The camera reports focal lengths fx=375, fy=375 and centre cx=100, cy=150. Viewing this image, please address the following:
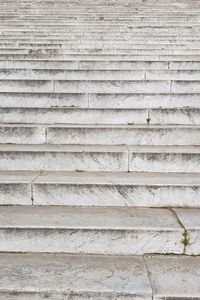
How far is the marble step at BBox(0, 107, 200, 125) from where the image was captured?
4328 mm

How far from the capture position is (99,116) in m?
4.39

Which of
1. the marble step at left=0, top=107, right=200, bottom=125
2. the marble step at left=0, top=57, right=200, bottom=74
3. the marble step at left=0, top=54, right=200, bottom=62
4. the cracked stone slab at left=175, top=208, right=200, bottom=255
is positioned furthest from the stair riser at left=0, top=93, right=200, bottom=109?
the cracked stone slab at left=175, top=208, right=200, bottom=255

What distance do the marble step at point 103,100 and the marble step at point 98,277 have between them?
2.41 meters

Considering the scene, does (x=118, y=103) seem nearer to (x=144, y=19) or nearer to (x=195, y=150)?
(x=195, y=150)

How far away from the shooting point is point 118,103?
4715 millimetres

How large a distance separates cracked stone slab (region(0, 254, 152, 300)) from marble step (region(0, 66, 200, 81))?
3.34m

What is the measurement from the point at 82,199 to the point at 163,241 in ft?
2.57

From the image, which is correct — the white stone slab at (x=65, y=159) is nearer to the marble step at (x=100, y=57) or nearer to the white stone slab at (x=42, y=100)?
the white stone slab at (x=42, y=100)

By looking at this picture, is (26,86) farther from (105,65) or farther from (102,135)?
(102,135)

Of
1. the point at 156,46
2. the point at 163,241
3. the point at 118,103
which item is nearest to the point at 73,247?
the point at 163,241

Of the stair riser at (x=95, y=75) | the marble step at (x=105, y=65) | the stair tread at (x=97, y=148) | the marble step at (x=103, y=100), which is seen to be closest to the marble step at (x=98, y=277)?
the stair tread at (x=97, y=148)

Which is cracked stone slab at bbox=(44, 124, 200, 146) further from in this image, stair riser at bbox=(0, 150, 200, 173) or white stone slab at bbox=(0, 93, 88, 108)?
white stone slab at bbox=(0, 93, 88, 108)

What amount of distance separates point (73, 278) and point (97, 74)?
3.62 m

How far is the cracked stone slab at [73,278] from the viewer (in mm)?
2299
